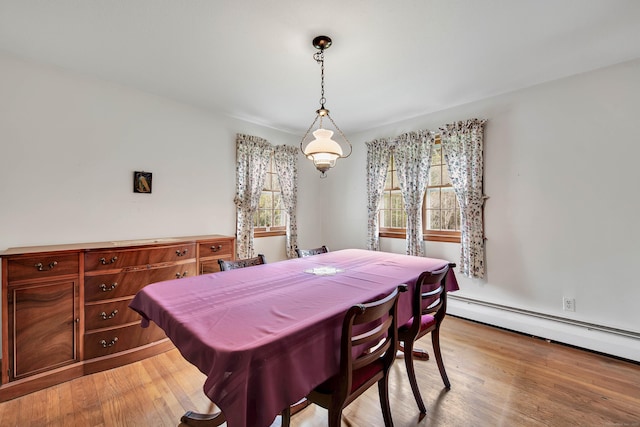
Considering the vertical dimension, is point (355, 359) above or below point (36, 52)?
below

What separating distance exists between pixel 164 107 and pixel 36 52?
3.52 feet

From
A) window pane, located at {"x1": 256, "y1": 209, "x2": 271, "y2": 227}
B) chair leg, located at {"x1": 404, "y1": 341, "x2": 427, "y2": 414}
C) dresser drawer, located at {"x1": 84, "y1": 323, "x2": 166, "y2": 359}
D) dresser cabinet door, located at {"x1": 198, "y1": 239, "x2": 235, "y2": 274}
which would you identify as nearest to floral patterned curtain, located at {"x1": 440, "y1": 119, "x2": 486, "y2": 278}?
chair leg, located at {"x1": 404, "y1": 341, "x2": 427, "y2": 414}

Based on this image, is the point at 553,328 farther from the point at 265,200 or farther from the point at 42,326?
the point at 42,326

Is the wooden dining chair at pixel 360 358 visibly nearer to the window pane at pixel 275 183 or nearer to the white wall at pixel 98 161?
the white wall at pixel 98 161

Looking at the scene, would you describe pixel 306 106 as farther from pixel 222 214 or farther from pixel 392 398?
pixel 392 398

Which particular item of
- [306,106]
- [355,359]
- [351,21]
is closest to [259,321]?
[355,359]

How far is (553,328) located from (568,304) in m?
0.29

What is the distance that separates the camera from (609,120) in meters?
2.56

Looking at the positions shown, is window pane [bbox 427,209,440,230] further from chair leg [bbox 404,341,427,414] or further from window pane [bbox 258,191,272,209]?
window pane [bbox 258,191,272,209]

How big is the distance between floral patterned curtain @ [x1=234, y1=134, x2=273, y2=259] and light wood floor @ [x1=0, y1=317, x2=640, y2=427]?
5.46 ft

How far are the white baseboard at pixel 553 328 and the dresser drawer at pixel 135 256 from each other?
329cm

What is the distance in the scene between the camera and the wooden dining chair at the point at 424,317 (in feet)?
5.95

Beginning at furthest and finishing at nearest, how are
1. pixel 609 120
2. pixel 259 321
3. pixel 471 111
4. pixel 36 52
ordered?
pixel 471 111 < pixel 609 120 < pixel 36 52 < pixel 259 321

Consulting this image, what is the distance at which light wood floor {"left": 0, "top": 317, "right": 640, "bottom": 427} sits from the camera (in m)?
1.75
